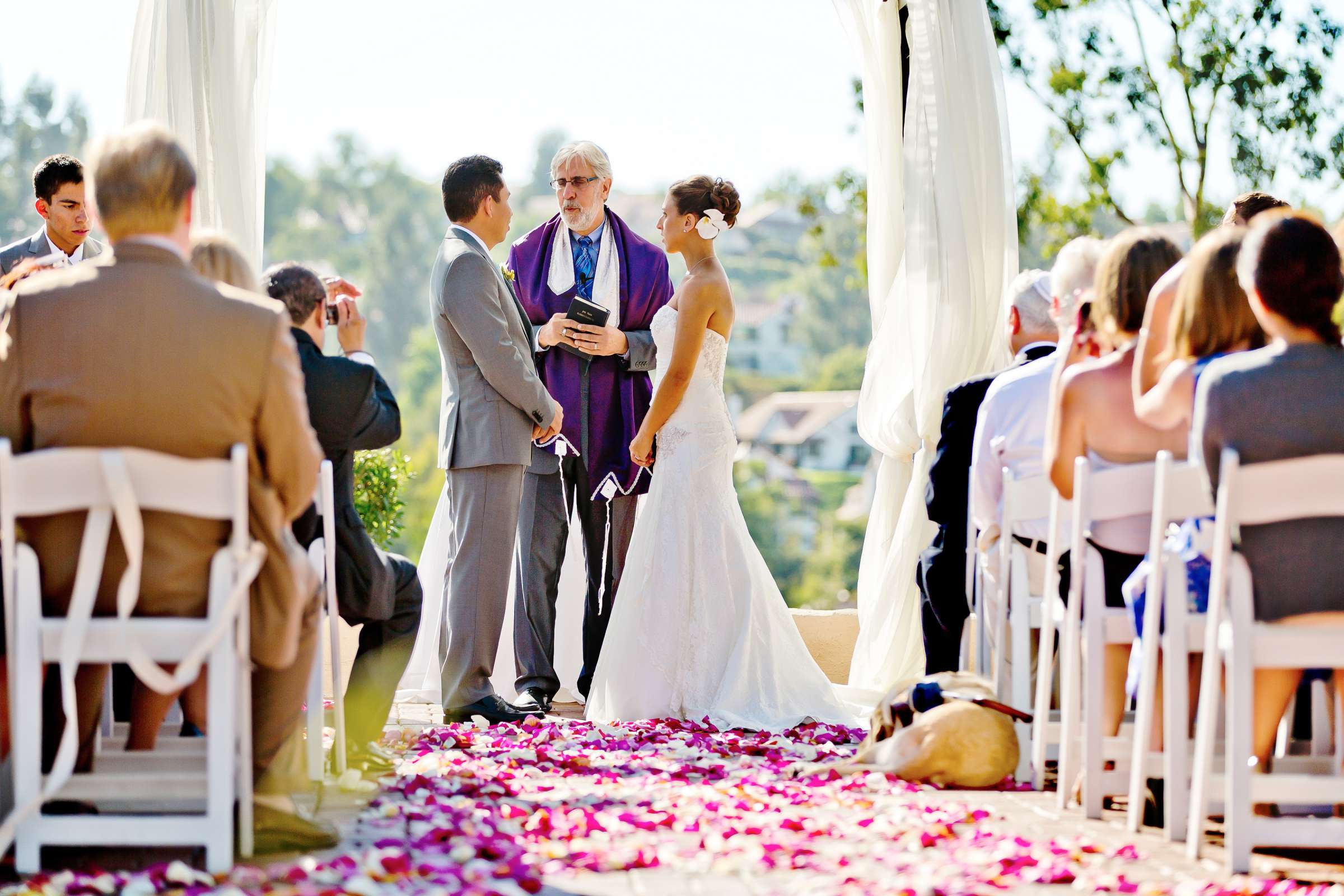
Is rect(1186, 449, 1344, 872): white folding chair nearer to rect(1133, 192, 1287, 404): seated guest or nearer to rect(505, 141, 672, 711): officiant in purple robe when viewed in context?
rect(1133, 192, 1287, 404): seated guest

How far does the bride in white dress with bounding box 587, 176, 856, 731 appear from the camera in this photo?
6.25 metres

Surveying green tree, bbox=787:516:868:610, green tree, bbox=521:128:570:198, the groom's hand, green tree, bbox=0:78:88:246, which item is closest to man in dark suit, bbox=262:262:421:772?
the groom's hand

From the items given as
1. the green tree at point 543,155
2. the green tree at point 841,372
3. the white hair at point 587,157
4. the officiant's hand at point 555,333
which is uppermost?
the green tree at point 543,155

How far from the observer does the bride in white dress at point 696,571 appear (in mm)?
6250

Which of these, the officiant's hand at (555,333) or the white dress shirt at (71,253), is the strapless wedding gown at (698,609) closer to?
the officiant's hand at (555,333)

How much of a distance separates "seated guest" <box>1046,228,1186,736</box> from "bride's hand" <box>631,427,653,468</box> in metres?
2.32

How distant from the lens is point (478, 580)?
20.1 ft

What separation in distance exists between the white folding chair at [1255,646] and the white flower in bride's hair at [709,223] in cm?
314

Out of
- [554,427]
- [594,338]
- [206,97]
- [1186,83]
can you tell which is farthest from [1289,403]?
[1186,83]

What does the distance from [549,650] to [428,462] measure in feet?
244

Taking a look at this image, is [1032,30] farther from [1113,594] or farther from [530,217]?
[530,217]

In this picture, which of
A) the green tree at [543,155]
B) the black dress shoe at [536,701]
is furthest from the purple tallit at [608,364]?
the green tree at [543,155]

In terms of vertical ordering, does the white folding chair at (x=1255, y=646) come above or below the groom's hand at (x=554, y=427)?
below

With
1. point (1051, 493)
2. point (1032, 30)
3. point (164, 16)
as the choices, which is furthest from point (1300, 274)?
point (1032, 30)
